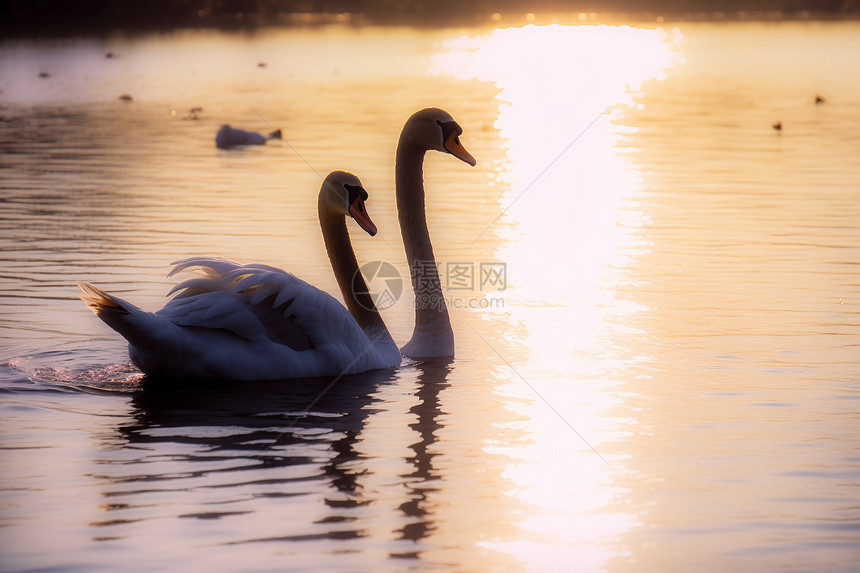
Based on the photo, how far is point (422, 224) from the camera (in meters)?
9.68

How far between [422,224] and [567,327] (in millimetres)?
1506

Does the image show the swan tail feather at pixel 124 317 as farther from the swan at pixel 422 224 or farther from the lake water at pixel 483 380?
the swan at pixel 422 224

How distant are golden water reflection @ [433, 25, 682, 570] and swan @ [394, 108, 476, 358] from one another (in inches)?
22.2

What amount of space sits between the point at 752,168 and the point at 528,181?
4.04 metres

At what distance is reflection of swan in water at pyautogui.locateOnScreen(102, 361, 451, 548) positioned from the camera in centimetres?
580

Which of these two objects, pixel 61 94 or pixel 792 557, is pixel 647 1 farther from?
pixel 792 557

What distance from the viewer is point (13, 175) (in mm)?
19828

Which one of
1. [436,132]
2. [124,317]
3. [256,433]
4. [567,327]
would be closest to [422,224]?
[436,132]

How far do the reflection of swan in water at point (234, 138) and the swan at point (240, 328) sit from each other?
1613 centimetres

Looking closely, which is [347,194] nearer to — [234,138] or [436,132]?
[436,132]

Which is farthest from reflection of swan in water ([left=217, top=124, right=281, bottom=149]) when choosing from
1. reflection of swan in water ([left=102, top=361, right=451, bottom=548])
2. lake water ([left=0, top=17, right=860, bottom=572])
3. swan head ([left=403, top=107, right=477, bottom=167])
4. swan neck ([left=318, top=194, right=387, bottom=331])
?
reflection of swan in water ([left=102, top=361, right=451, bottom=548])

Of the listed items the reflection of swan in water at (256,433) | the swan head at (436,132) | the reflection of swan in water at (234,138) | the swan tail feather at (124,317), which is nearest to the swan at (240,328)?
the swan tail feather at (124,317)

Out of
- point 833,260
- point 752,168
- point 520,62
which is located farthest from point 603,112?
point 520,62

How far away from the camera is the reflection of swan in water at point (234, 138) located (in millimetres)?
24219
